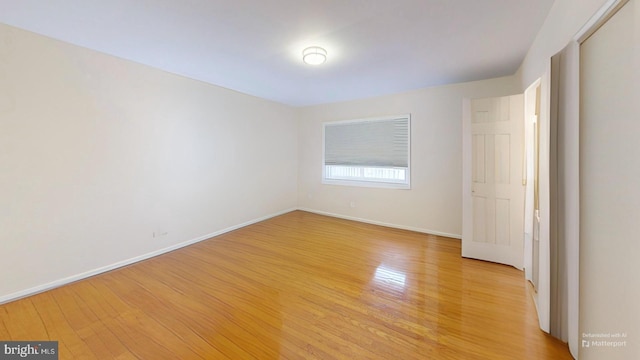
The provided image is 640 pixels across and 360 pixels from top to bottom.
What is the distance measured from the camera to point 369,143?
4945 millimetres

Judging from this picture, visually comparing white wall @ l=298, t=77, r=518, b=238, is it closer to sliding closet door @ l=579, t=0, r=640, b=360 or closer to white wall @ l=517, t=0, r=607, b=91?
white wall @ l=517, t=0, r=607, b=91

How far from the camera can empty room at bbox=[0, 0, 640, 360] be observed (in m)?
1.47

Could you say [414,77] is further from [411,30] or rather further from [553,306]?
[553,306]

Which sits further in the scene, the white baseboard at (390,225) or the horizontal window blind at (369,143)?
the horizontal window blind at (369,143)

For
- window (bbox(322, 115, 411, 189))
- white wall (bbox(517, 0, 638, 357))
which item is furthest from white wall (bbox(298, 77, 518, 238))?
white wall (bbox(517, 0, 638, 357))

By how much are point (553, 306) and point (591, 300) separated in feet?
1.55

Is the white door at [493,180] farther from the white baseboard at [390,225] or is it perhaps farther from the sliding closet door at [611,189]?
the sliding closet door at [611,189]

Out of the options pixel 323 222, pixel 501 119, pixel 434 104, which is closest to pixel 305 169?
pixel 323 222

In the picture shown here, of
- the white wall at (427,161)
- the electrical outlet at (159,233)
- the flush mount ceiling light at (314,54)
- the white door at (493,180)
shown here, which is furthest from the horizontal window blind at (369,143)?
the electrical outlet at (159,233)

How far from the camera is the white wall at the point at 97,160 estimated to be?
2.26 metres

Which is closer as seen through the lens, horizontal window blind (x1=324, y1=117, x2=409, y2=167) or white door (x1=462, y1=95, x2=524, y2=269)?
white door (x1=462, y1=95, x2=524, y2=269)

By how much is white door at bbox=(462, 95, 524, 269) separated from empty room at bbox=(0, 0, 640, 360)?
0.02 meters

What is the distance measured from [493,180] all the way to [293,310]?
282 cm

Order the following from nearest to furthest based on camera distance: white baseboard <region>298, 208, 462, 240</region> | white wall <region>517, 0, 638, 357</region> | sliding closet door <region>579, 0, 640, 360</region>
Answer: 1. sliding closet door <region>579, 0, 640, 360</region>
2. white wall <region>517, 0, 638, 357</region>
3. white baseboard <region>298, 208, 462, 240</region>
